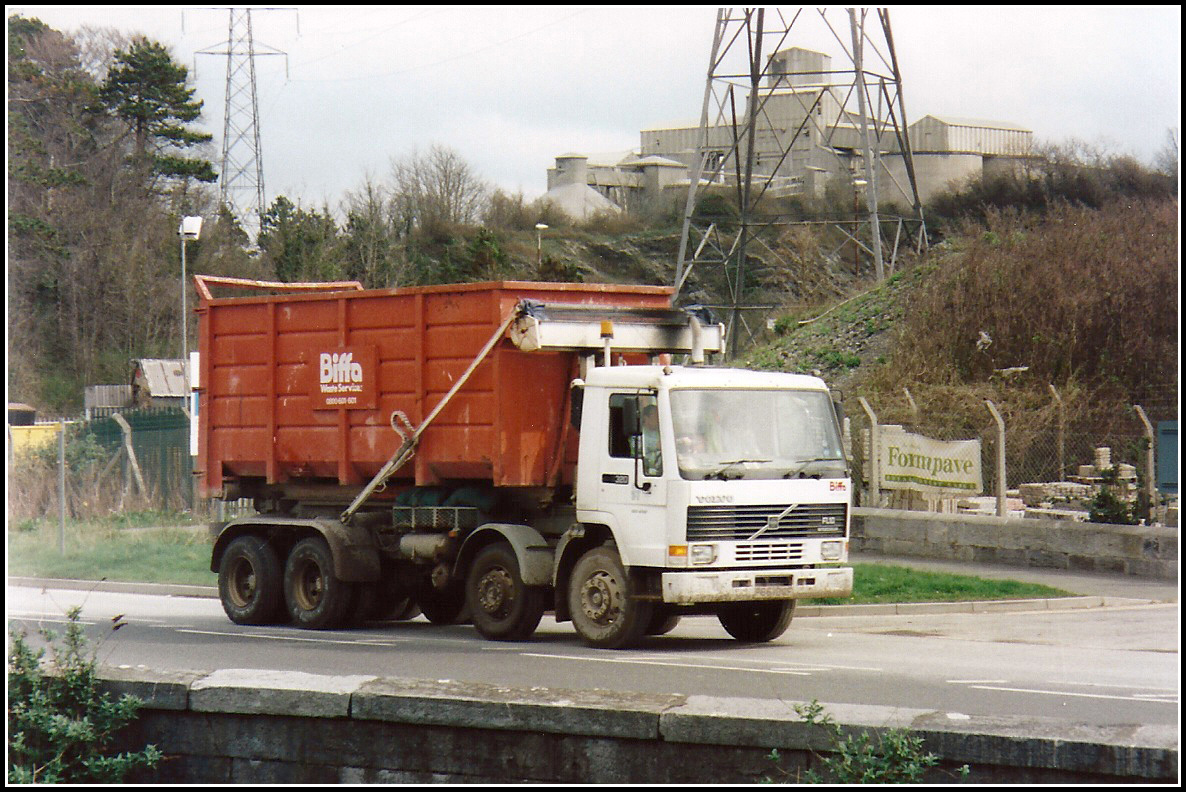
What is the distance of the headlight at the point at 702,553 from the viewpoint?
12.0 metres

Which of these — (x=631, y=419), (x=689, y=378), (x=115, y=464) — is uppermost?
(x=689, y=378)

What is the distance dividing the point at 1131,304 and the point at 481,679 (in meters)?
18.5

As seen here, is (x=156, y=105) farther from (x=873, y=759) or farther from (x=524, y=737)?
(x=873, y=759)

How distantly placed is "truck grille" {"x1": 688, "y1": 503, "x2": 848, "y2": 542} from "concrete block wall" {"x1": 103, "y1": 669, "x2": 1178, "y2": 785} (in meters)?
5.41

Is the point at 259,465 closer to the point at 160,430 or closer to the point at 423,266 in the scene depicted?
the point at 160,430

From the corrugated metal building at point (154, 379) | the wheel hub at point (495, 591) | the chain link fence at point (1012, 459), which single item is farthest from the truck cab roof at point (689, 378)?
the corrugated metal building at point (154, 379)

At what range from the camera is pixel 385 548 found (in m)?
14.8

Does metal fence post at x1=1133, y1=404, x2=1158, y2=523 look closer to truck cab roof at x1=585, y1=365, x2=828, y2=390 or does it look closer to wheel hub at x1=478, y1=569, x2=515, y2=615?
truck cab roof at x1=585, y1=365, x2=828, y2=390

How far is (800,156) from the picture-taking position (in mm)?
55906

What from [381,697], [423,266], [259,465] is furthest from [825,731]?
[423,266]

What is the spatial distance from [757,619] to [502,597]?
7.92 ft

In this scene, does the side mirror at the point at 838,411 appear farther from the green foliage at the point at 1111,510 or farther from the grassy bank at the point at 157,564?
the green foliage at the point at 1111,510

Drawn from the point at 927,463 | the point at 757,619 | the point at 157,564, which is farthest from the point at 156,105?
the point at 757,619

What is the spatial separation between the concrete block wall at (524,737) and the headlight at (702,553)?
209 inches
